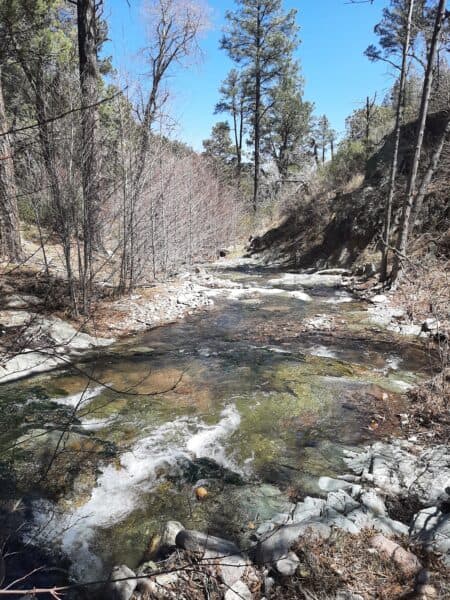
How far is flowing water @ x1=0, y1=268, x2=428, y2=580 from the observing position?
2826mm

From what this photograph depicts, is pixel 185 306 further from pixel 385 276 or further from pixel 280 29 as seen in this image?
pixel 280 29

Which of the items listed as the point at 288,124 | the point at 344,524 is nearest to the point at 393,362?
the point at 344,524

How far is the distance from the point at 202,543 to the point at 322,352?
4088 millimetres

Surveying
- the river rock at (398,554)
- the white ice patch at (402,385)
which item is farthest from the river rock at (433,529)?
the white ice patch at (402,385)

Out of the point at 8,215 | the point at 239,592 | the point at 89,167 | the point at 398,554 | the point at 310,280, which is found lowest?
the point at 239,592

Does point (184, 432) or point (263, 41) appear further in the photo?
point (263, 41)

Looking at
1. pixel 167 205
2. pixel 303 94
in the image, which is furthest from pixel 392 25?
pixel 303 94

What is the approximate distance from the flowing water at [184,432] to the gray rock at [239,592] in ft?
1.72

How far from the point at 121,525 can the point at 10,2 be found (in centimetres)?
1102

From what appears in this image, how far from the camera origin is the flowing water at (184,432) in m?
2.83

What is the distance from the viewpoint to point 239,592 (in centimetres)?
208

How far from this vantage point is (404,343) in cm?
630

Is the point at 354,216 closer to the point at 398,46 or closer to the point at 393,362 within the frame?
the point at 398,46

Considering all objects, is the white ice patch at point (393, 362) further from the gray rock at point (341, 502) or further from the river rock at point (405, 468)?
the gray rock at point (341, 502)
